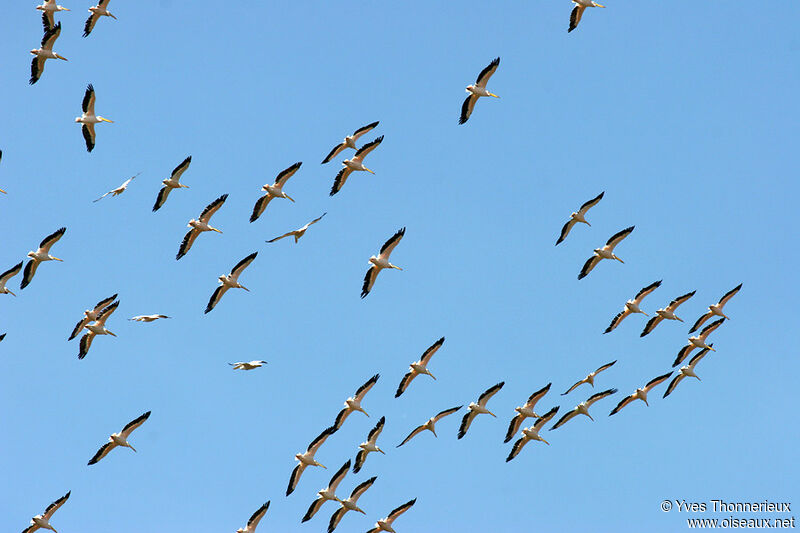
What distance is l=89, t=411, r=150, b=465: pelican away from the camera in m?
40.9

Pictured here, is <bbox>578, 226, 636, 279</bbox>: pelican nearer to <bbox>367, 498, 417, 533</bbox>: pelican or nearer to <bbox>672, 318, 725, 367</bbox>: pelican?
<bbox>672, 318, 725, 367</bbox>: pelican

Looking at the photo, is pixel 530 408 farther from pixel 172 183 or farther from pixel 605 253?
pixel 172 183

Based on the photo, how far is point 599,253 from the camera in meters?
44.3

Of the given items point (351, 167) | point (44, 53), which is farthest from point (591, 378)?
point (44, 53)

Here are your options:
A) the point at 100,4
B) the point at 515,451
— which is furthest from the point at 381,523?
the point at 100,4

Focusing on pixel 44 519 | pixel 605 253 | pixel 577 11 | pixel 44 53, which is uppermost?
pixel 577 11

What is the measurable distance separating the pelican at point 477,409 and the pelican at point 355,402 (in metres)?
3.75

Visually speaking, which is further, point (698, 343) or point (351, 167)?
point (698, 343)

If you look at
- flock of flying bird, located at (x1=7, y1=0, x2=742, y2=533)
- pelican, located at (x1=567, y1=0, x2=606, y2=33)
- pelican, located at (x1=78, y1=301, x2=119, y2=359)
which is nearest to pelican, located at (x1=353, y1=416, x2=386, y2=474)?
flock of flying bird, located at (x1=7, y1=0, x2=742, y2=533)

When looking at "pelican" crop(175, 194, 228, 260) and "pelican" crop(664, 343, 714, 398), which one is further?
"pelican" crop(664, 343, 714, 398)

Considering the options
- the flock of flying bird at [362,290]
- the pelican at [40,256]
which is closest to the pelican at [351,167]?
the flock of flying bird at [362,290]

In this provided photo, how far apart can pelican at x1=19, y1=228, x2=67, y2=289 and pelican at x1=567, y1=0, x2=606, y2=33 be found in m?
18.6

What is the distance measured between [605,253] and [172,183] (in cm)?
1556

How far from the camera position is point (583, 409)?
45406 millimetres
